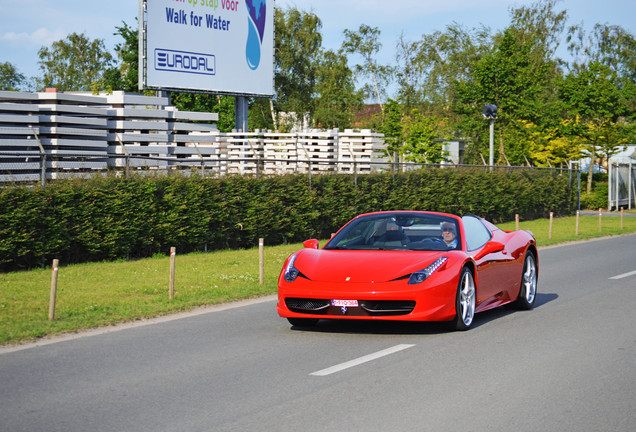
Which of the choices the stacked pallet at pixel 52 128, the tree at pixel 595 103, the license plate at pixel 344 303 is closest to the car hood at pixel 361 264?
the license plate at pixel 344 303

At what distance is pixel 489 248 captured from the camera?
10.7 meters

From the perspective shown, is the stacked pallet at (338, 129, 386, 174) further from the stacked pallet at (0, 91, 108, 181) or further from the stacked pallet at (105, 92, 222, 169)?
the stacked pallet at (0, 91, 108, 181)

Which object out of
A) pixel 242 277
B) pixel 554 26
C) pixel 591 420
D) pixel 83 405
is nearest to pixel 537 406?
pixel 591 420

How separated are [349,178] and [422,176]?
502 centimetres

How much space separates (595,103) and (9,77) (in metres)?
69.4

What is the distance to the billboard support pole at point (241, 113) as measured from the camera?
39.9m

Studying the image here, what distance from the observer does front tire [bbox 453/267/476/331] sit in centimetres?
957

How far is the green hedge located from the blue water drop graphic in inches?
387

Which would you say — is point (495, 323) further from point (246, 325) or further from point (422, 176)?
point (422, 176)

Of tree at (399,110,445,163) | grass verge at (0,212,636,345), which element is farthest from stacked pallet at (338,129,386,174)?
grass verge at (0,212,636,345)

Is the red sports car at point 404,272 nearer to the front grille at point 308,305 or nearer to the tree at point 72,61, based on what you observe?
the front grille at point 308,305

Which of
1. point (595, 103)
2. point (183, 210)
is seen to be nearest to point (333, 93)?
point (595, 103)

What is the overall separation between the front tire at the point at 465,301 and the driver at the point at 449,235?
0.44 m

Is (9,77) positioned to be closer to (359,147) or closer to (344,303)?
(359,147)
